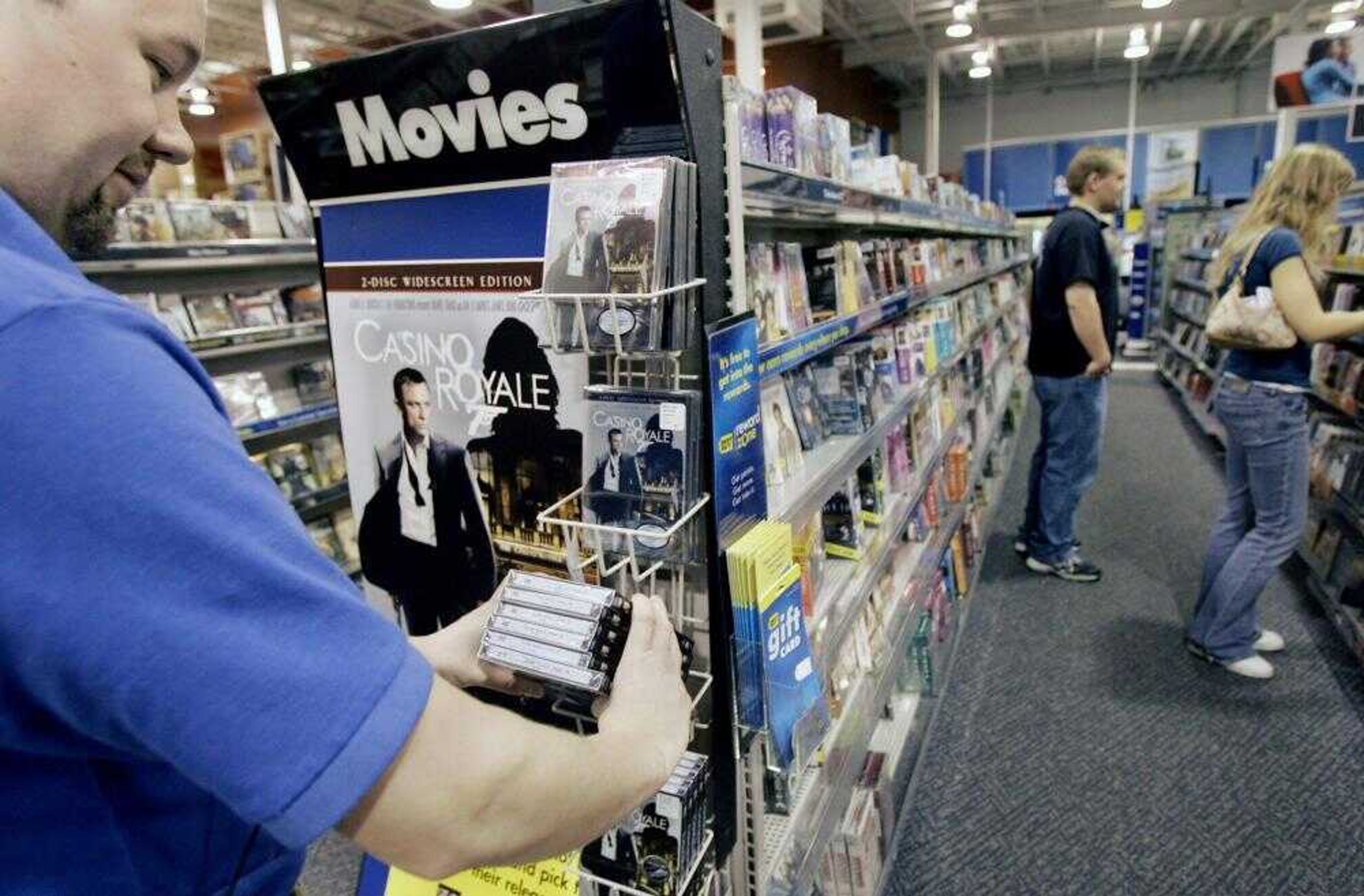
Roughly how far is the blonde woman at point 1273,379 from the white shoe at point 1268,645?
225 millimetres

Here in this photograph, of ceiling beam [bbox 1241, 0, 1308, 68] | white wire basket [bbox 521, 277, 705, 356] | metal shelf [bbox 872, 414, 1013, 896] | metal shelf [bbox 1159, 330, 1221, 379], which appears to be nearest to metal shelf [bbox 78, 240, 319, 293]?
white wire basket [bbox 521, 277, 705, 356]

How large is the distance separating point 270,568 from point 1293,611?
4636 millimetres

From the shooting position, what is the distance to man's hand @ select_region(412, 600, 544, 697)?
41.1 inches

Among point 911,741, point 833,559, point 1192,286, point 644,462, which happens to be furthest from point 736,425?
point 1192,286

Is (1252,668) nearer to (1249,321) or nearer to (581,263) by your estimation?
(1249,321)

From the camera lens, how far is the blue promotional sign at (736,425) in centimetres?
109

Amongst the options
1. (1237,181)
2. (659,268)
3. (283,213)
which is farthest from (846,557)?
(1237,181)

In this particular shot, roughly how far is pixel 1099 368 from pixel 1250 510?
0.94 meters

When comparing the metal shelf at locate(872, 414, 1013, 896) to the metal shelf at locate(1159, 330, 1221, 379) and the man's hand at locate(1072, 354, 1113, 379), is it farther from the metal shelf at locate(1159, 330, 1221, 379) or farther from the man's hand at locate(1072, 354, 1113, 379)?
the metal shelf at locate(1159, 330, 1221, 379)

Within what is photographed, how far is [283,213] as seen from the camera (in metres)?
4.13

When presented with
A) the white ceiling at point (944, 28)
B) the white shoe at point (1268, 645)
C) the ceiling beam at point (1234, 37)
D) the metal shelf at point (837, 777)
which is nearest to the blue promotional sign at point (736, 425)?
the metal shelf at point (837, 777)

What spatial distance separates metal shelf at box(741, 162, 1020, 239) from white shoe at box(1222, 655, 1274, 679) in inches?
88.4

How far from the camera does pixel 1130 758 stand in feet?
9.30

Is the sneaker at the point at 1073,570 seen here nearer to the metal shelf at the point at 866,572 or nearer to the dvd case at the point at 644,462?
the metal shelf at the point at 866,572
